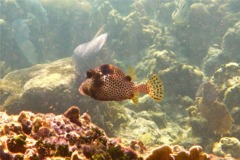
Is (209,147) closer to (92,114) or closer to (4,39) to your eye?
(92,114)

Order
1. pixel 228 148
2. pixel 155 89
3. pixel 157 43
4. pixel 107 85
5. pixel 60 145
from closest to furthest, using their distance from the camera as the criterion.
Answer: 1. pixel 60 145
2. pixel 107 85
3. pixel 155 89
4. pixel 228 148
5. pixel 157 43

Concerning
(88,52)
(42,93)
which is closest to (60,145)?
(42,93)

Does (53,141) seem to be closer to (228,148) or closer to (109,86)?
(109,86)

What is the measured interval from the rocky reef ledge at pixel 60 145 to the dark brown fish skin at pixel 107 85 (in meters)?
0.50

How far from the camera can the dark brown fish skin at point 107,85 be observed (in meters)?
2.69

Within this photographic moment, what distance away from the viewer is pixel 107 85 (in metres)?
2.69

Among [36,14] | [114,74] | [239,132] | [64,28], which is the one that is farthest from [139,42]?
[114,74]

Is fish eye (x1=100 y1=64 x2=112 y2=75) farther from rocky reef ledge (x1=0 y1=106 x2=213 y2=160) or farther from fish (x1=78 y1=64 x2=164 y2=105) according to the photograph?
rocky reef ledge (x1=0 y1=106 x2=213 y2=160)

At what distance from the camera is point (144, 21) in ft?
61.2

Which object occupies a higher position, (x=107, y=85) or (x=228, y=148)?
(x=107, y=85)

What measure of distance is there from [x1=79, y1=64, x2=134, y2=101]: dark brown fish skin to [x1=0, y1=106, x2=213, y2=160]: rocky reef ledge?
50 centimetres

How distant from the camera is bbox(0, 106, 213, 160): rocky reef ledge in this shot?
7.36 ft

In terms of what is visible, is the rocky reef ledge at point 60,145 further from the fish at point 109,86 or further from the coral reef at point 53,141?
the fish at point 109,86

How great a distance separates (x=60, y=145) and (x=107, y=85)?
2.54 ft
